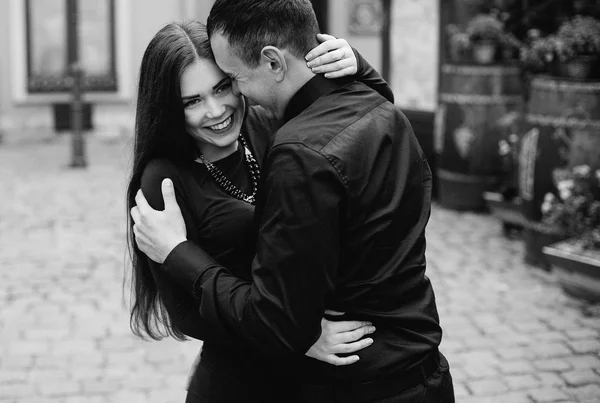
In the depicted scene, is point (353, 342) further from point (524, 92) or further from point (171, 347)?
point (524, 92)

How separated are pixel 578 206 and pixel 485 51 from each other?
268 cm

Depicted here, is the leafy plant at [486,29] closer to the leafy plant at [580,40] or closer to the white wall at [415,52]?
the white wall at [415,52]

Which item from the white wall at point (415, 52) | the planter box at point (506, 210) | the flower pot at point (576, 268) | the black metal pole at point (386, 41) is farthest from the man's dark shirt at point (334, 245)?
the black metal pole at point (386, 41)

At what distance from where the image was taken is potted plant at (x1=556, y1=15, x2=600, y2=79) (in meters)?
6.43

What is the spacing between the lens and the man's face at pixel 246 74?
221 centimetres

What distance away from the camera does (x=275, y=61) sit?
7.13 ft

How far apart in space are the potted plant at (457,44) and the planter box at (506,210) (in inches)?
59.5

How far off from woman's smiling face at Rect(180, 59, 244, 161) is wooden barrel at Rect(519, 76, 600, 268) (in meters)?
4.41

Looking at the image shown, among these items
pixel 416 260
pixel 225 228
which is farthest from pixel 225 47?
pixel 416 260

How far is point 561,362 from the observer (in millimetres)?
5090

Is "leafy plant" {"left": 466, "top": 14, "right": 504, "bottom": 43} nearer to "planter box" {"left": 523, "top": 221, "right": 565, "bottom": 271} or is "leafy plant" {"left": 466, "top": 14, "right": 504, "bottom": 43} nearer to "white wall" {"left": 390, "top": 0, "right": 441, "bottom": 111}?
"white wall" {"left": 390, "top": 0, "right": 441, "bottom": 111}

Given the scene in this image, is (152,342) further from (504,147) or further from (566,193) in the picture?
(504,147)

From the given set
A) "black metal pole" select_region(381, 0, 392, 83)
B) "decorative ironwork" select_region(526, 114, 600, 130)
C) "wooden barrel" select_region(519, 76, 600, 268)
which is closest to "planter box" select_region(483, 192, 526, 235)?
"wooden barrel" select_region(519, 76, 600, 268)

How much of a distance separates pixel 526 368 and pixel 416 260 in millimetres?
2991
